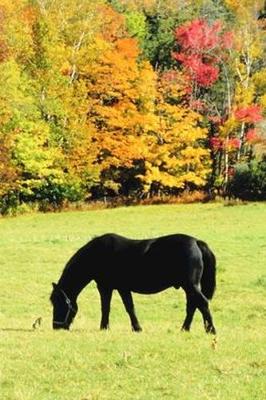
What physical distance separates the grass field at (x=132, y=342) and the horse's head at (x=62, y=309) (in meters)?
0.26

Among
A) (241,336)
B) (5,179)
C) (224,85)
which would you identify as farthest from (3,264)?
(224,85)

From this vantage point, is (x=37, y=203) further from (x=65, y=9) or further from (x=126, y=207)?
(x=65, y=9)

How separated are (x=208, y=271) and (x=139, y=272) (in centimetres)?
118

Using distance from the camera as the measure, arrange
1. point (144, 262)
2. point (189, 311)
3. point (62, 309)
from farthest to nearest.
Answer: point (62, 309) < point (144, 262) < point (189, 311)

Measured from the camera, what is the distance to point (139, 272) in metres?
11.5

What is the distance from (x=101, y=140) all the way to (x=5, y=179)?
8277 millimetres

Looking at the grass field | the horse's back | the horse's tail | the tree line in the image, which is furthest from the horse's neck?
the tree line

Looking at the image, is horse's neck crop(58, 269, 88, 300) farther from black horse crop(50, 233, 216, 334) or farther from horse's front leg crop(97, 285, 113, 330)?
horse's front leg crop(97, 285, 113, 330)

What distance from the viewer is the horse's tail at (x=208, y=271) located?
11219mm

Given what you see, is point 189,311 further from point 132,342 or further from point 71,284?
point 71,284

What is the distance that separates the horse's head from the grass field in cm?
26

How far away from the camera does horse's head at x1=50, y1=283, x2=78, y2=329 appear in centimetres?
1190

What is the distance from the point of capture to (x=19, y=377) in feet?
26.3

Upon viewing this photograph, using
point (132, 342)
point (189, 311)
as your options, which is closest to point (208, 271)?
point (189, 311)
